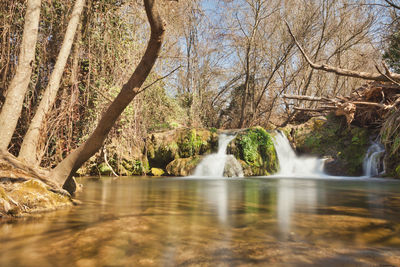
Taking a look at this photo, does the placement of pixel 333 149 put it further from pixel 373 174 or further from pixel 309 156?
pixel 373 174

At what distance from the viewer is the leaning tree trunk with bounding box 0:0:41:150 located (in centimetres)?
409

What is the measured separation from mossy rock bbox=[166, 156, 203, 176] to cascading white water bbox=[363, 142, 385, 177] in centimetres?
633

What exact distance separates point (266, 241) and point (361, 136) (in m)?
10.6

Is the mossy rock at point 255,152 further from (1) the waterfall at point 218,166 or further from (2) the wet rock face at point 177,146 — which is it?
(2) the wet rock face at point 177,146

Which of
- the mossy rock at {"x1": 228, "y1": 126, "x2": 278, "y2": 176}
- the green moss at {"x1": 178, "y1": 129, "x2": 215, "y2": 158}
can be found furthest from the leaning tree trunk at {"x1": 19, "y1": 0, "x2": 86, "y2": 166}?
the mossy rock at {"x1": 228, "y1": 126, "x2": 278, "y2": 176}

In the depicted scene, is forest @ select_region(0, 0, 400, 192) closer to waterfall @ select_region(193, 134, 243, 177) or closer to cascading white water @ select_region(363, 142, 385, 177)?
cascading white water @ select_region(363, 142, 385, 177)

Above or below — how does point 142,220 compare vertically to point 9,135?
below

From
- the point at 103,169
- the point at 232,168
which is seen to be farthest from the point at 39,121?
the point at 232,168

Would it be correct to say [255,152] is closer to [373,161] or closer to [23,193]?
[373,161]

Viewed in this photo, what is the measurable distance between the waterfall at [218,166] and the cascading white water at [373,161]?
185 inches

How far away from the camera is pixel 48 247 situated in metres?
2.07

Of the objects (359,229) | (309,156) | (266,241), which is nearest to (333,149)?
(309,156)

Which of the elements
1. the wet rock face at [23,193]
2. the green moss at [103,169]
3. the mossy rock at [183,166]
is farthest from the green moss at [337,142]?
the wet rock face at [23,193]

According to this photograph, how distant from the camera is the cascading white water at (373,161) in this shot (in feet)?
32.1
